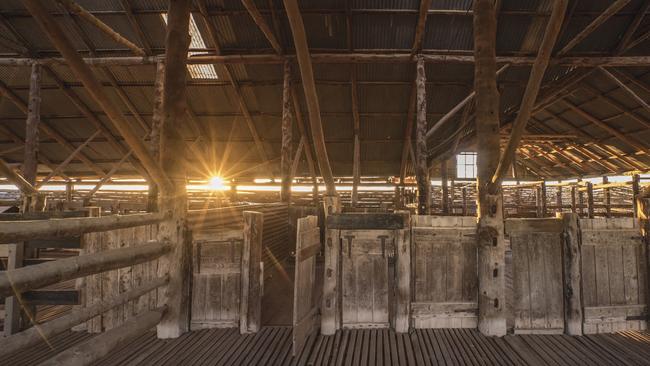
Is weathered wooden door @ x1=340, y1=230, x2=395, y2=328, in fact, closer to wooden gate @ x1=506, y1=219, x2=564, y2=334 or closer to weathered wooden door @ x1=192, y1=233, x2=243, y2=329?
weathered wooden door @ x1=192, y1=233, x2=243, y2=329

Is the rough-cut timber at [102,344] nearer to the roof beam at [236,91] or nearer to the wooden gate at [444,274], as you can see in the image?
the wooden gate at [444,274]

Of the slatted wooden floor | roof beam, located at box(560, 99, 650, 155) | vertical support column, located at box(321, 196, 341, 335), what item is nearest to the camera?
the slatted wooden floor

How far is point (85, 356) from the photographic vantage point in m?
2.16

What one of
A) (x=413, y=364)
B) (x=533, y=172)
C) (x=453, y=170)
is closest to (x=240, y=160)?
(x=413, y=364)

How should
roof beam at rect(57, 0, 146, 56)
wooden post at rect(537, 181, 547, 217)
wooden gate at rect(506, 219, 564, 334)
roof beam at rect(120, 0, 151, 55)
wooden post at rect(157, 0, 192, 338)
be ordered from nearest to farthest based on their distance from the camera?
wooden post at rect(157, 0, 192, 338) → wooden gate at rect(506, 219, 564, 334) → roof beam at rect(57, 0, 146, 56) → roof beam at rect(120, 0, 151, 55) → wooden post at rect(537, 181, 547, 217)

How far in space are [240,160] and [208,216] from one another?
1136 cm

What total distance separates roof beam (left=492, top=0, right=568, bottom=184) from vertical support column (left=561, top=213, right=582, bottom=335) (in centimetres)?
147

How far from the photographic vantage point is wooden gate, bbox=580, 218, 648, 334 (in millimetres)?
3953

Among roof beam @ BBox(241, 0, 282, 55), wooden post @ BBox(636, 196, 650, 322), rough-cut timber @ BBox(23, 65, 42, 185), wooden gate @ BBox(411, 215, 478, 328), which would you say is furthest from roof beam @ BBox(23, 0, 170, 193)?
rough-cut timber @ BBox(23, 65, 42, 185)

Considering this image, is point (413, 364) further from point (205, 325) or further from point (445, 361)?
point (205, 325)

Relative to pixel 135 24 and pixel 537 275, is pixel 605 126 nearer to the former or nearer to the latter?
pixel 537 275

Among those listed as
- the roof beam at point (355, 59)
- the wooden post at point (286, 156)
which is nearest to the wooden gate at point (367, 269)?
the wooden post at point (286, 156)

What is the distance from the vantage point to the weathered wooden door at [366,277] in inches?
154

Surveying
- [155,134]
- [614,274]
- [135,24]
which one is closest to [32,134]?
[155,134]
